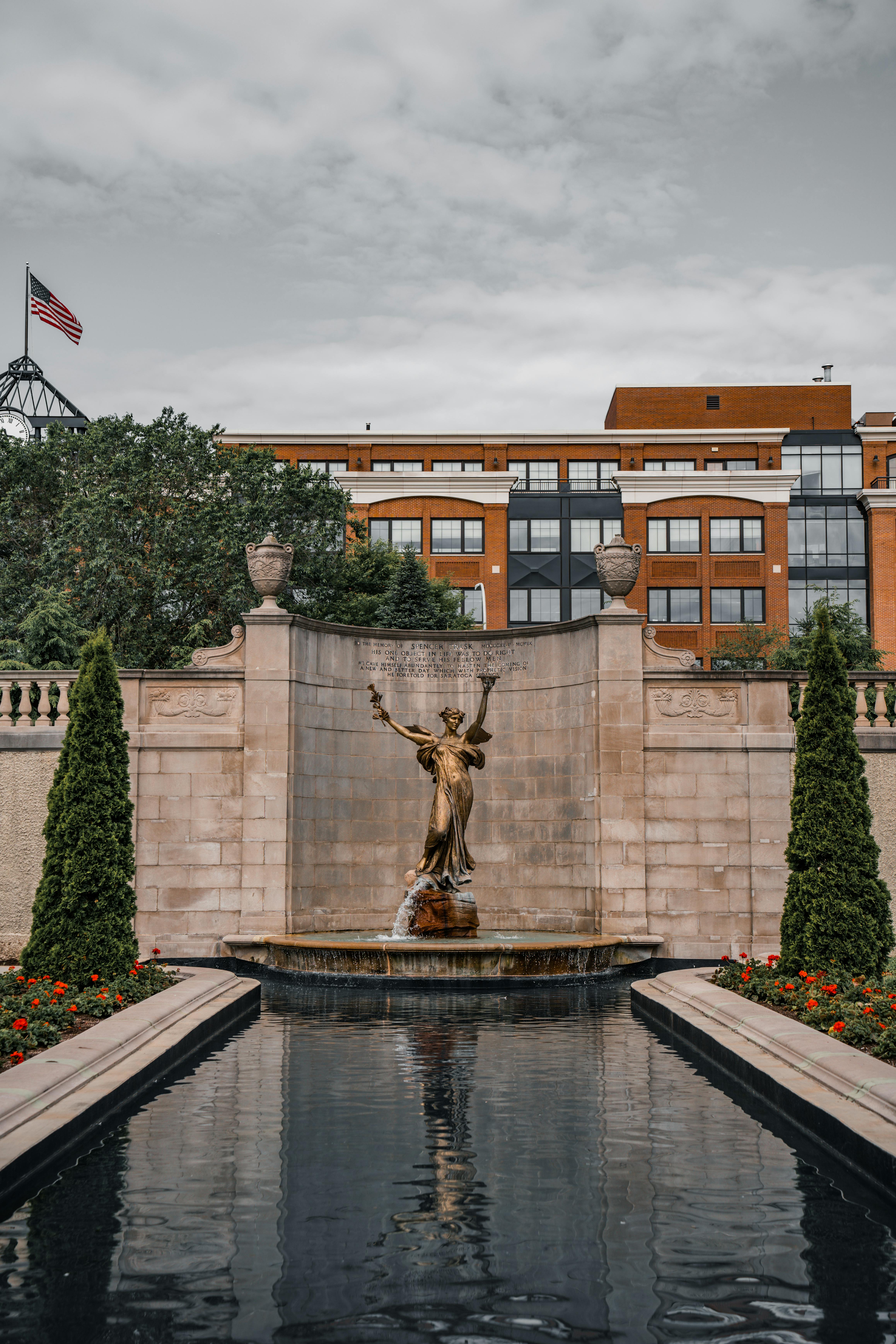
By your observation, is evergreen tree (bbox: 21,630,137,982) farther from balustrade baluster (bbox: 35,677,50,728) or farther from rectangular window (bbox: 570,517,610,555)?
rectangular window (bbox: 570,517,610,555)

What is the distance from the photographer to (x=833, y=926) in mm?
13297

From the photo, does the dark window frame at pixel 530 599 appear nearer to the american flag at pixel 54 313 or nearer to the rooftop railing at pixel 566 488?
the rooftop railing at pixel 566 488

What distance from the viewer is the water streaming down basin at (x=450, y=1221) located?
4.90 m

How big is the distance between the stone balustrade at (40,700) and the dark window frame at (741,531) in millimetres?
45811

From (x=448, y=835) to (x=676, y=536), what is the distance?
45.1 m

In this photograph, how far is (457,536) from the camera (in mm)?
60188

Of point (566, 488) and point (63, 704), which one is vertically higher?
point (566, 488)

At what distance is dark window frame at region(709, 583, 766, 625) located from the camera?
5969 centimetres

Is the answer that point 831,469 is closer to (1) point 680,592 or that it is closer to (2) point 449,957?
(1) point 680,592

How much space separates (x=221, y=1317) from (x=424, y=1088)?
170 inches

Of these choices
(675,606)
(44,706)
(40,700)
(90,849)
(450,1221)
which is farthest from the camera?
(675,606)

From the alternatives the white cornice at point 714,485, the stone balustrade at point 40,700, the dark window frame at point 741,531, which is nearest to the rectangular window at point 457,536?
the white cornice at point 714,485

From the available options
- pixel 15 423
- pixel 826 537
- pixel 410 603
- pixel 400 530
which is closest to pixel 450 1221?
pixel 410 603

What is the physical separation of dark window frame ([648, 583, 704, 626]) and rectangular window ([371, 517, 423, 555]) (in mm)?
12227
